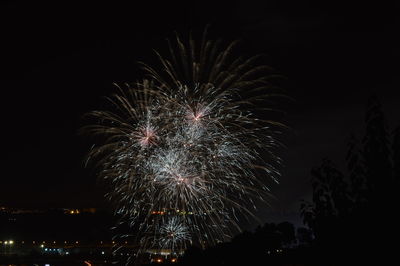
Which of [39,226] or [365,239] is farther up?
[39,226]

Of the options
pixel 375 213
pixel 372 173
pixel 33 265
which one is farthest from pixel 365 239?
pixel 33 265

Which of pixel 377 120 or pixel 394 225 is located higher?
pixel 377 120

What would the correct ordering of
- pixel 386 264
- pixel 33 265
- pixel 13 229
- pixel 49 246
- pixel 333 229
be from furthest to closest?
pixel 13 229
pixel 49 246
pixel 33 265
pixel 333 229
pixel 386 264

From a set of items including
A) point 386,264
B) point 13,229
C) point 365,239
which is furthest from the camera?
point 13,229

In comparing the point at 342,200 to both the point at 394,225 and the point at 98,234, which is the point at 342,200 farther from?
the point at 98,234

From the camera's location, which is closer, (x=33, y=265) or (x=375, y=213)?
(x=375, y=213)

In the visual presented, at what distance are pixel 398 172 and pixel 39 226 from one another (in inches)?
6056

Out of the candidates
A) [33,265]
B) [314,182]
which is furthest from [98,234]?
[314,182]

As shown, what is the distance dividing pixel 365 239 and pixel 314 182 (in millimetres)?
1470

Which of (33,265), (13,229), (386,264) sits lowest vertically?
(386,264)

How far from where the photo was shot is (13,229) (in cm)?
14762

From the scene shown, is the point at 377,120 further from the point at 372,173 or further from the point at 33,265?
the point at 33,265

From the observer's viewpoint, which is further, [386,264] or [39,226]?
[39,226]

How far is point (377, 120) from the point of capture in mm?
8469
